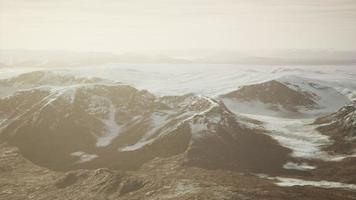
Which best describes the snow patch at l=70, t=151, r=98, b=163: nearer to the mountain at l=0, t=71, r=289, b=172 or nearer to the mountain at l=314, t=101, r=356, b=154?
the mountain at l=0, t=71, r=289, b=172

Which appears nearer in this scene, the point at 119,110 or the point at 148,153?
the point at 148,153

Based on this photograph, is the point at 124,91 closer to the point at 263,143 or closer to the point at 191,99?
the point at 191,99

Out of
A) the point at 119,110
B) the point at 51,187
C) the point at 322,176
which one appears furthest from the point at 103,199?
the point at 119,110

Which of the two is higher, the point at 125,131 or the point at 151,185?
the point at 125,131

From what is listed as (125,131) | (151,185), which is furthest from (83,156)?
(151,185)

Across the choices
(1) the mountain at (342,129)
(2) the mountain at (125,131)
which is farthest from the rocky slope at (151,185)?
(1) the mountain at (342,129)

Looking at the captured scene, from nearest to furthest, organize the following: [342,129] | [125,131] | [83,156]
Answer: [83,156] < [125,131] < [342,129]

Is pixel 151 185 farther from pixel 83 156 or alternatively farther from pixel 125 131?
pixel 125 131

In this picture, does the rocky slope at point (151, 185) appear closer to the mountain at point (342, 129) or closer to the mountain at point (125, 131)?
the mountain at point (125, 131)
